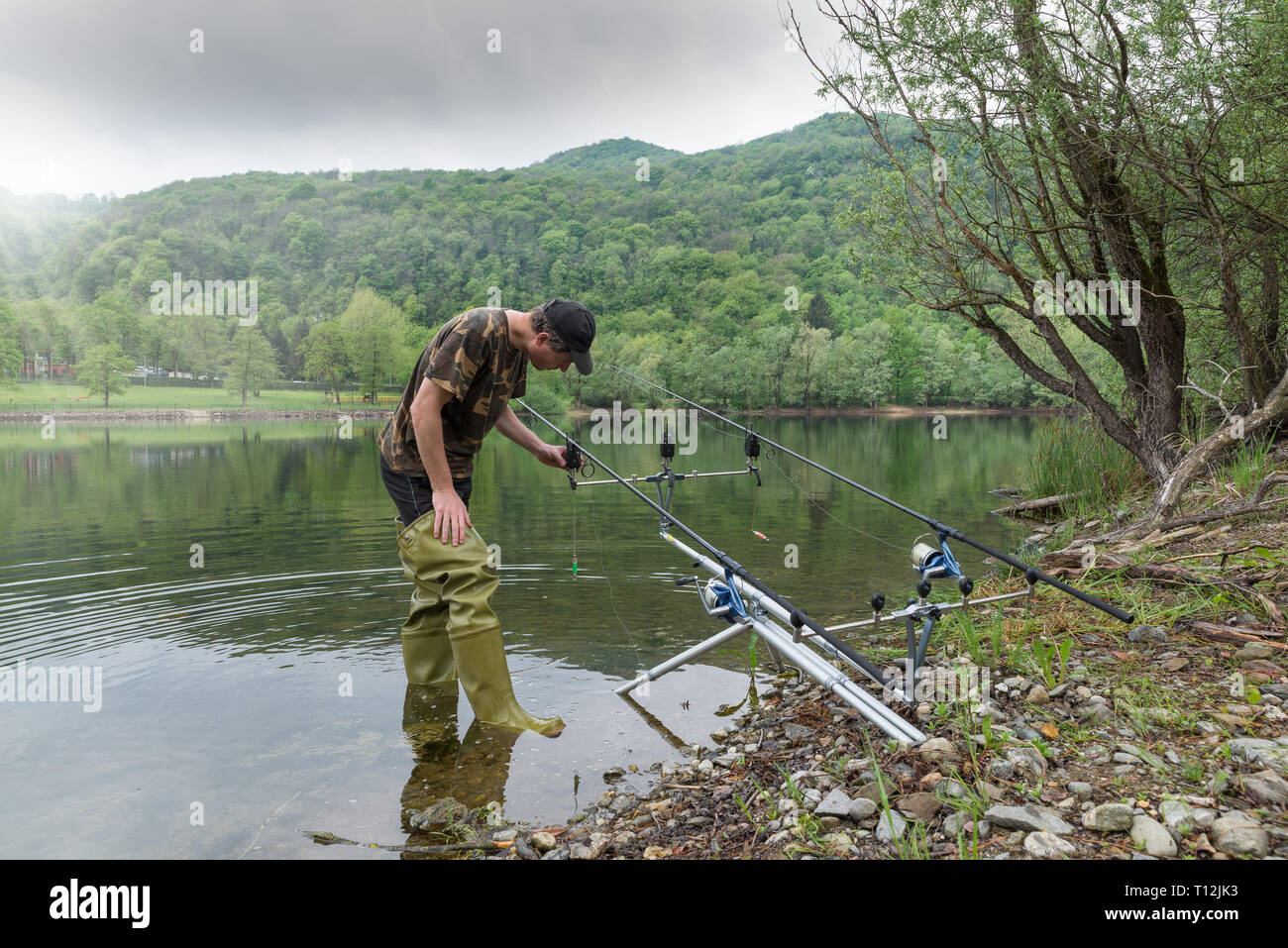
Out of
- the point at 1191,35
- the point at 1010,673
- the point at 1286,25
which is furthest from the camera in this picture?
the point at 1191,35

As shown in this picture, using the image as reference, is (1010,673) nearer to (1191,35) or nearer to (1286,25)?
(1286,25)

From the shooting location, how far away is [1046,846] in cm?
272

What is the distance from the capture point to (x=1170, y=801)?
9.44 feet

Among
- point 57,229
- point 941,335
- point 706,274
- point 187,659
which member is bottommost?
point 187,659

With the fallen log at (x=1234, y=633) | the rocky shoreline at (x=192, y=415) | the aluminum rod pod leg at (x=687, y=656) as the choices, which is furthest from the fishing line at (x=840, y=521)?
the rocky shoreline at (x=192, y=415)

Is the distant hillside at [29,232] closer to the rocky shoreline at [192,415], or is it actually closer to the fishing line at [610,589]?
the rocky shoreline at [192,415]

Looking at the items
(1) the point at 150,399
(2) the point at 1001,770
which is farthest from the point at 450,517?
(1) the point at 150,399

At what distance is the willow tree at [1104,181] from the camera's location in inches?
323

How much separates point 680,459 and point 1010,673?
24127 millimetres

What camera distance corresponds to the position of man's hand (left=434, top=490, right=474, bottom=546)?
4.90 metres

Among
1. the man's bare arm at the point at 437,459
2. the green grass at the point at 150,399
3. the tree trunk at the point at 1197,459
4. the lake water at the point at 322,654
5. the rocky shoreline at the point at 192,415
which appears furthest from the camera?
the green grass at the point at 150,399

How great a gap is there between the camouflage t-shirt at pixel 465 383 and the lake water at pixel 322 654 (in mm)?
1731

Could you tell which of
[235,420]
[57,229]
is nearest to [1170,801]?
[235,420]
